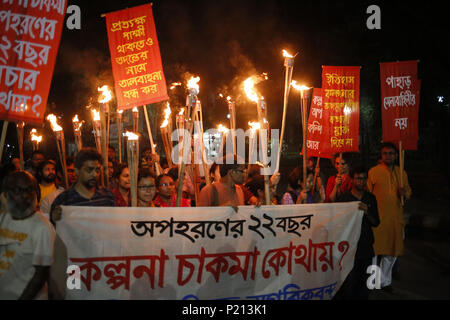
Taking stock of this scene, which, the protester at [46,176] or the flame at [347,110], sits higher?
the flame at [347,110]

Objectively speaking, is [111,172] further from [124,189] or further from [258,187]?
[258,187]

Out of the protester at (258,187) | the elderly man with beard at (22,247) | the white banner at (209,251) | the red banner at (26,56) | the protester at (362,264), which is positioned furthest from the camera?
the protester at (258,187)

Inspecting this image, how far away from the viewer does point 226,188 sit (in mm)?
4535

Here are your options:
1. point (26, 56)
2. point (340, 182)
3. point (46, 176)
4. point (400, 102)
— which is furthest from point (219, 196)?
point (400, 102)

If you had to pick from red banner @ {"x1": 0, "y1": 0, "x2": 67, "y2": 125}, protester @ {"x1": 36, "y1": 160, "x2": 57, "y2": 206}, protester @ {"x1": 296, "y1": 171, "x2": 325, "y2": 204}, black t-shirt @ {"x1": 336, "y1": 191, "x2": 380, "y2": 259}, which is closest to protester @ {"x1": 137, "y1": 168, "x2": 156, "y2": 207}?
red banner @ {"x1": 0, "y1": 0, "x2": 67, "y2": 125}

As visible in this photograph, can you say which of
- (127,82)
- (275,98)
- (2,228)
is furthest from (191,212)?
(275,98)

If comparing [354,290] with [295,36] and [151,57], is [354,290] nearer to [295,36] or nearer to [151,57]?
[151,57]

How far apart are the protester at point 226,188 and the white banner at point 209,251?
0.76 metres

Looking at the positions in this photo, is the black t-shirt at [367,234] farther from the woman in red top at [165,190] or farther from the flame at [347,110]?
the flame at [347,110]

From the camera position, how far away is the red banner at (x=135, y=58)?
5.38m

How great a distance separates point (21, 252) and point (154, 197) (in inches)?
79.2

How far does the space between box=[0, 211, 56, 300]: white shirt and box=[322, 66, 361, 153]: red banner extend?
4548mm

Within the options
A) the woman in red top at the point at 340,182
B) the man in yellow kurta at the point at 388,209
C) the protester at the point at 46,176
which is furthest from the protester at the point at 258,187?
the protester at the point at 46,176

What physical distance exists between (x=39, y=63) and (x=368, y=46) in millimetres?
12102
